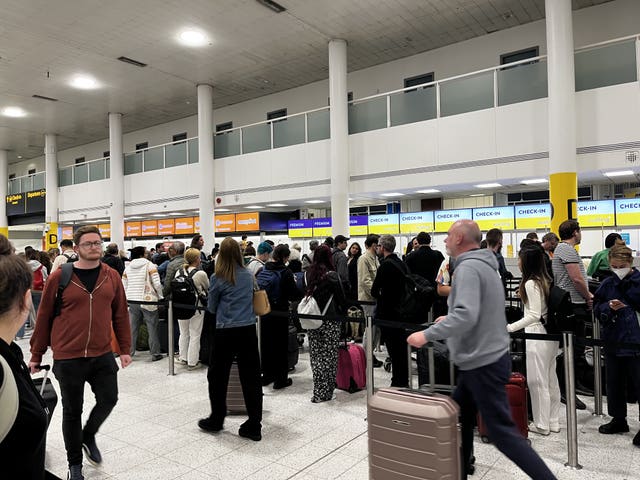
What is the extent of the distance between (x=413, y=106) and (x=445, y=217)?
3.10 meters

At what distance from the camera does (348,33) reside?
12695 mm

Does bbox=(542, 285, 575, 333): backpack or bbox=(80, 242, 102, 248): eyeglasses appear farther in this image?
bbox=(542, 285, 575, 333): backpack

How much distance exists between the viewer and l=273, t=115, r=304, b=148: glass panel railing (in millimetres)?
14109

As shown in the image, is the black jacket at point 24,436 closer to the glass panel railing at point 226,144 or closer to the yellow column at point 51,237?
the glass panel railing at point 226,144

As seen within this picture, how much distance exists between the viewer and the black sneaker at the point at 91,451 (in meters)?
3.71

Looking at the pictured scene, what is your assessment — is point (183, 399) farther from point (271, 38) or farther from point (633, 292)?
point (271, 38)

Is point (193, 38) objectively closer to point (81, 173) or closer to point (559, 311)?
point (81, 173)

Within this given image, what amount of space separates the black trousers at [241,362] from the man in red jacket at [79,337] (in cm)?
89

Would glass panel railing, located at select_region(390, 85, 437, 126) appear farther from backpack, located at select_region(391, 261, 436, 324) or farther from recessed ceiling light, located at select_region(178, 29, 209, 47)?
backpack, located at select_region(391, 261, 436, 324)

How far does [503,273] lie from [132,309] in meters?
5.60

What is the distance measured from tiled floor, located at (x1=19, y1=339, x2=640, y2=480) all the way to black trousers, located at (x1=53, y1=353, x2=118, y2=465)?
0.43 m

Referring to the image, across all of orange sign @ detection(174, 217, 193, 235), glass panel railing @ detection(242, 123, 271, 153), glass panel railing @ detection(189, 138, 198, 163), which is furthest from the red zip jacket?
orange sign @ detection(174, 217, 193, 235)


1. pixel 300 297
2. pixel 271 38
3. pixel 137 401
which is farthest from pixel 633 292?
pixel 271 38

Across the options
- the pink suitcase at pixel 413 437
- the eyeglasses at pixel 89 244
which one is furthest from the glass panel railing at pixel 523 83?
the eyeglasses at pixel 89 244
